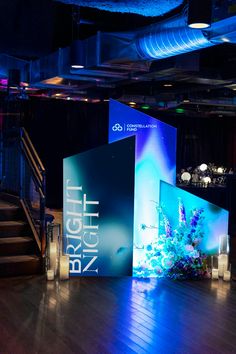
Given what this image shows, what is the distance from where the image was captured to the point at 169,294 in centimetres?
614

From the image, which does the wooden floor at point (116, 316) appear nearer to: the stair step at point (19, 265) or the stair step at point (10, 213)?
the stair step at point (19, 265)

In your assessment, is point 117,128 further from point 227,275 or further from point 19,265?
point 227,275

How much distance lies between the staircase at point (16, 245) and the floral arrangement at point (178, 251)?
1516 millimetres

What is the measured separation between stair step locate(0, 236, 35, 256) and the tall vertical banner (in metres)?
0.77

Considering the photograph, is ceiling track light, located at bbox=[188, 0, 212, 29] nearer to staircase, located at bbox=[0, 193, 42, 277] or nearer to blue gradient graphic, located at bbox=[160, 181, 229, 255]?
blue gradient graphic, located at bbox=[160, 181, 229, 255]

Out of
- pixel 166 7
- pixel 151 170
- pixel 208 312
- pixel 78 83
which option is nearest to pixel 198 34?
pixel 166 7

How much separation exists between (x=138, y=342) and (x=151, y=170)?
10.00 feet

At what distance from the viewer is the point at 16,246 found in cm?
721

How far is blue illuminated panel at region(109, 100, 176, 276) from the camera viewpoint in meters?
6.99

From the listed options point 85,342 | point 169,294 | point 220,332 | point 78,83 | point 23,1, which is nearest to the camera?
point 85,342

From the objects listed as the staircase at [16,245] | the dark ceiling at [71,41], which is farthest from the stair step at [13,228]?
the dark ceiling at [71,41]

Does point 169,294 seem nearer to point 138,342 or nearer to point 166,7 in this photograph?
point 138,342

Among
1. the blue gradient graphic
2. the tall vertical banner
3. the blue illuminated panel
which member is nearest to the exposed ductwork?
the blue illuminated panel

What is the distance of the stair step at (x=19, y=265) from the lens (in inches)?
267
